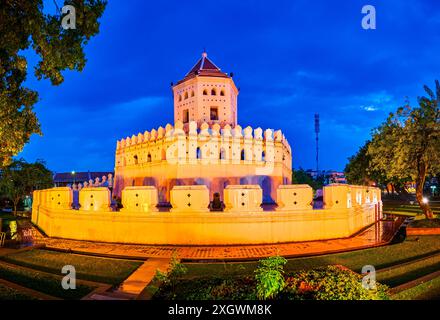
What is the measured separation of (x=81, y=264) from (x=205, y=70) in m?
23.2

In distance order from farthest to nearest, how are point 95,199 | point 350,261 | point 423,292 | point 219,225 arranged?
point 95,199 → point 219,225 → point 350,261 → point 423,292

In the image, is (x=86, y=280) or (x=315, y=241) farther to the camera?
(x=315, y=241)

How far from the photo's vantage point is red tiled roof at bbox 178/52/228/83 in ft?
93.7

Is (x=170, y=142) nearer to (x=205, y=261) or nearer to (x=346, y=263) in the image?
(x=205, y=261)

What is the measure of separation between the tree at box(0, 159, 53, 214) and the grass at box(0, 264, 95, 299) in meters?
26.8

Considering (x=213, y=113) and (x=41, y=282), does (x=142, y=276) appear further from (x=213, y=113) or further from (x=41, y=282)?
(x=213, y=113)

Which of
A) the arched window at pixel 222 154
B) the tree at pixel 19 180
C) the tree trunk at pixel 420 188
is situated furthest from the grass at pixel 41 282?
the tree at pixel 19 180

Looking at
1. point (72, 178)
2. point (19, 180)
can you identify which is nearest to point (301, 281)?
point (19, 180)

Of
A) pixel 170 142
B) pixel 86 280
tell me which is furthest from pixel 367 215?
pixel 86 280

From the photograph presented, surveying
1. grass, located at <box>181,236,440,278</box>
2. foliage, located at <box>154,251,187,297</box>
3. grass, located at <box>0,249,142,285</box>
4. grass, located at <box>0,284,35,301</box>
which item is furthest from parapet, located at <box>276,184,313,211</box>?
grass, located at <box>0,284,35,301</box>

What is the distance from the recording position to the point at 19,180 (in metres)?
33.6

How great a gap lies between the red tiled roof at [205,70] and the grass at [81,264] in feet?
69.4

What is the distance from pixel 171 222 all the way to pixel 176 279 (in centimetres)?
544

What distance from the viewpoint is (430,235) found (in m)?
12.9
